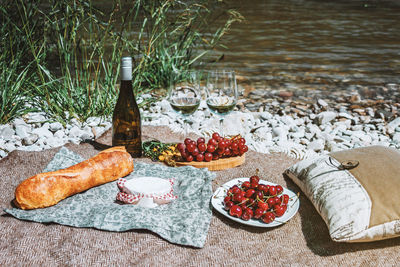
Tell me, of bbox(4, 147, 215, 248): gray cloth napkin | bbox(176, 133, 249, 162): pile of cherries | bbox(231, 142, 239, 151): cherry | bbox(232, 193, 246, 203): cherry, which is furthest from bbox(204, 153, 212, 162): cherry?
bbox(232, 193, 246, 203): cherry

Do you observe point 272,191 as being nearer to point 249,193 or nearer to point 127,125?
point 249,193

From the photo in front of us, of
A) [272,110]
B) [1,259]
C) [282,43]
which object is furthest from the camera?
[282,43]

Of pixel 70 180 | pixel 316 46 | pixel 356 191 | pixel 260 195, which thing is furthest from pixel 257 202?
pixel 316 46

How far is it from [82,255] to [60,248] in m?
0.10

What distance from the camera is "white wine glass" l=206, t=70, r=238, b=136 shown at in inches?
93.1

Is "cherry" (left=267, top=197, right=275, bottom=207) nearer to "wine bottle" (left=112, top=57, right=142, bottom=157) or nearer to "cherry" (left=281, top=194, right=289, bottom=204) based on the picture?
"cherry" (left=281, top=194, right=289, bottom=204)

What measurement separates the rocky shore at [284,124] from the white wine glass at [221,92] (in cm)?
81

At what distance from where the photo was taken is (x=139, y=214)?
1845 mm

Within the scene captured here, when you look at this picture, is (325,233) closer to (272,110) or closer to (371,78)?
(272,110)

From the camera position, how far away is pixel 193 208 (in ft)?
6.38

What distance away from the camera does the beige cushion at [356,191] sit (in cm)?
177

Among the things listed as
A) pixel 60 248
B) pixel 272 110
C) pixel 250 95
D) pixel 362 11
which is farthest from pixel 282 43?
pixel 60 248

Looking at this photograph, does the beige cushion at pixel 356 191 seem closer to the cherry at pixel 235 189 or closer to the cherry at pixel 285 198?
the cherry at pixel 285 198

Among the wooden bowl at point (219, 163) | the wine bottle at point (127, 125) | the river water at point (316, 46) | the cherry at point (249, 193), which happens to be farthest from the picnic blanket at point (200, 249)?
the river water at point (316, 46)
